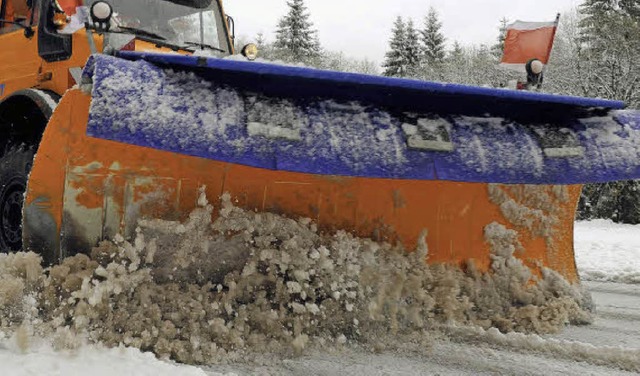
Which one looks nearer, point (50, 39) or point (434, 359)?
point (434, 359)

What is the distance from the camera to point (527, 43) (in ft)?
11.1

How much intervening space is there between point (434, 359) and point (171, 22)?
2.88 m

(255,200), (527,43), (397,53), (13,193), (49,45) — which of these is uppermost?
(397,53)

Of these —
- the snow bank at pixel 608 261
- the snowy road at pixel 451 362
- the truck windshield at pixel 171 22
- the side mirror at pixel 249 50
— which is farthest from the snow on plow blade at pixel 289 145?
the snow bank at pixel 608 261

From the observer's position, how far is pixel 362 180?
2.70 metres

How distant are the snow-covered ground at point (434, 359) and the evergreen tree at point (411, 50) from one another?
34213mm

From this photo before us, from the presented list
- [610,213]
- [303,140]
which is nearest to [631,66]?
[610,213]

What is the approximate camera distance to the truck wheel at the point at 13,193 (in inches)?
120

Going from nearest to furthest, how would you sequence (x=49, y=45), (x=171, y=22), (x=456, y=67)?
(x=49, y=45) < (x=171, y=22) < (x=456, y=67)

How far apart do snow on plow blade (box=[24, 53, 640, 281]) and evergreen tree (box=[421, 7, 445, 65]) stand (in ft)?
124

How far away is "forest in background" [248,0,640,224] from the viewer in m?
17.3

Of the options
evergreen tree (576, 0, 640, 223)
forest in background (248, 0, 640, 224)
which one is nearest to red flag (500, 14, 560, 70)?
forest in background (248, 0, 640, 224)

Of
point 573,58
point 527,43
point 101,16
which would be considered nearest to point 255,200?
point 101,16

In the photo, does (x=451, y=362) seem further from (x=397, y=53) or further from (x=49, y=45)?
(x=397, y=53)
